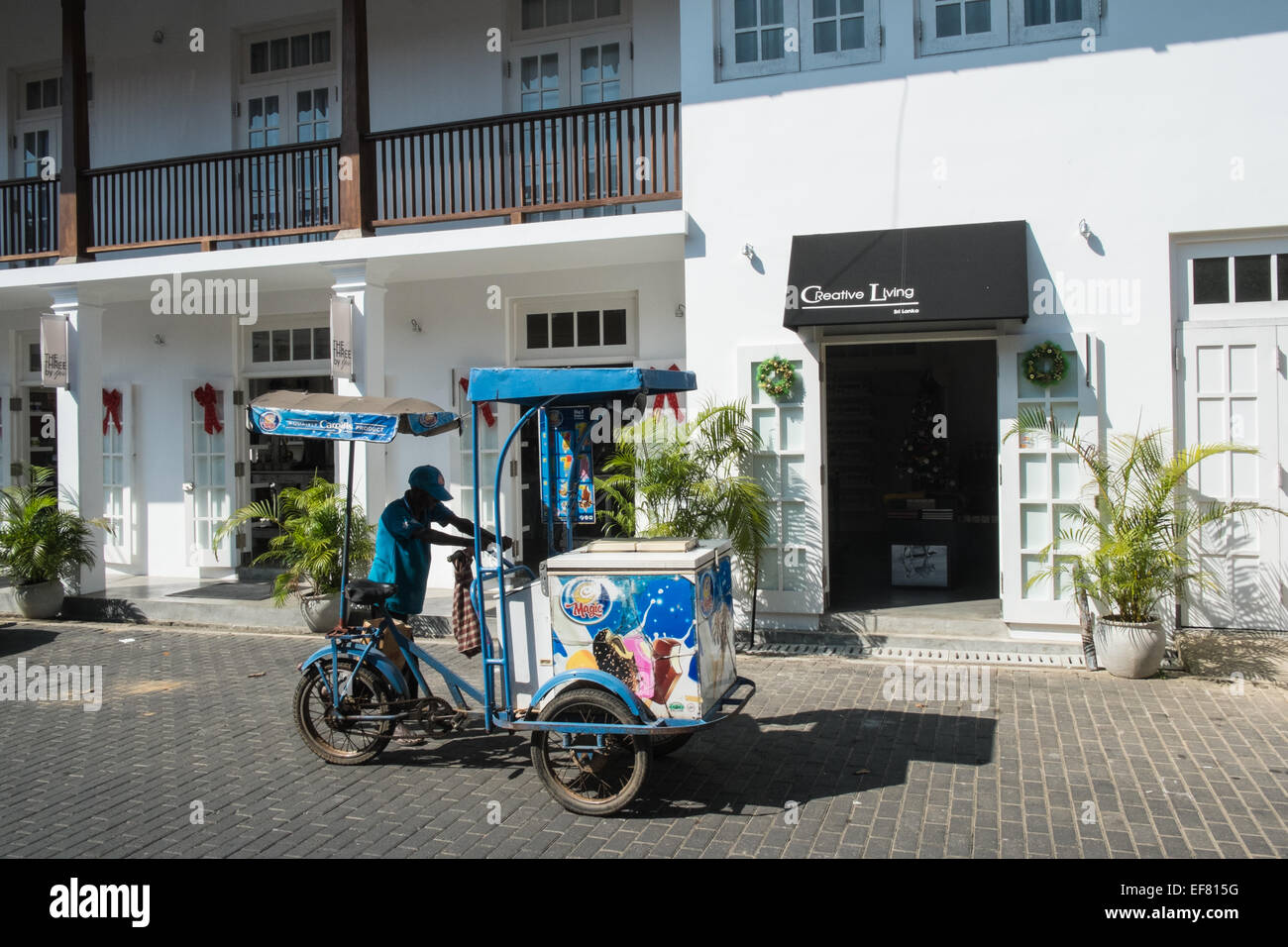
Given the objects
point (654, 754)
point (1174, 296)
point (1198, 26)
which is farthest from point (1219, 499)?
point (654, 754)

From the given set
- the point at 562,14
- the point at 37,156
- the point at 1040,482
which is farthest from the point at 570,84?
the point at 37,156

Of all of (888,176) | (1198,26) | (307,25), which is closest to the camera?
(1198,26)

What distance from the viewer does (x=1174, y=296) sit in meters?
7.88

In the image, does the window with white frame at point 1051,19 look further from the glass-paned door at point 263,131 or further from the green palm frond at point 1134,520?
the glass-paned door at point 263,131

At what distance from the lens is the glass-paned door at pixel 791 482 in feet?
28.2

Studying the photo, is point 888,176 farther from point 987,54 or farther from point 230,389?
point 230,389

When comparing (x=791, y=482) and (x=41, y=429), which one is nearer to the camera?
(x=791, y=482)

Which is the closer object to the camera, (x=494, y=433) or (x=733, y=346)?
(x=733, y=346)

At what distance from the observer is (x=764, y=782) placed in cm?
534

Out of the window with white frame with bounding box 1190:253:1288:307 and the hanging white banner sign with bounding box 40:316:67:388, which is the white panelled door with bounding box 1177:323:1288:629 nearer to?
the window with white frame with bounding box 1190:253:1288:307

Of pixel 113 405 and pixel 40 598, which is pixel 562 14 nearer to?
pixel 113 405

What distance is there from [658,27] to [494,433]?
4742 mm

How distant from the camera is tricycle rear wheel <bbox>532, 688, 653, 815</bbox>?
4801mm

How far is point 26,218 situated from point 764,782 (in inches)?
452
